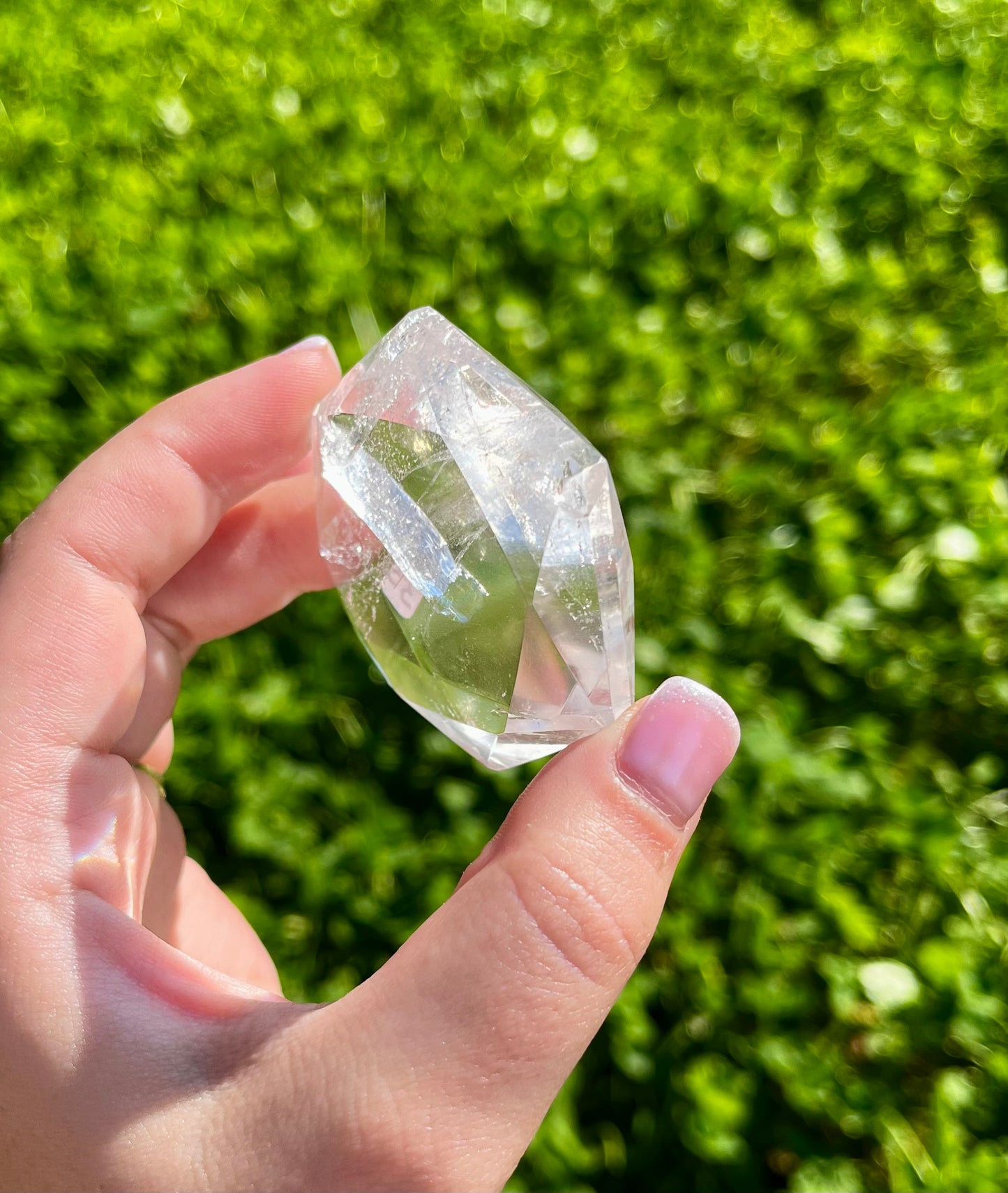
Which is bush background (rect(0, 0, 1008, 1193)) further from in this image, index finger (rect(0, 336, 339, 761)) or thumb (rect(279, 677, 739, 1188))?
thumb (rect(279, 677, 739, 1188))

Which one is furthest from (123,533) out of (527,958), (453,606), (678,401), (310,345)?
(678,401)

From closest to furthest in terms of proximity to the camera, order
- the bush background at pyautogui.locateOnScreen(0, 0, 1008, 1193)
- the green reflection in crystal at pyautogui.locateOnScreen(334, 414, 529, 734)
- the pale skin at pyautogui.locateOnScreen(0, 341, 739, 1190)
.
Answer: the pale skin at pyautogui.locateOnScreen(0, 341, 739, 1190)
the green reflection in crystal at pyautogui.locateOnScreen(334, 414, 529, 734)
the bush background at pyautogui.locateOnScreen(0, 0, 1008, 1193)

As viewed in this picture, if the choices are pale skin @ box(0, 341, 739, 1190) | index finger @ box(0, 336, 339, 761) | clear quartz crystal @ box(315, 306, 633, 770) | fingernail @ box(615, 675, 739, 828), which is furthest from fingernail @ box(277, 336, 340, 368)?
fingernail @ box(615, 675, 739, 828)

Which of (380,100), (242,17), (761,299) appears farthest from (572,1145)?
(242,17)

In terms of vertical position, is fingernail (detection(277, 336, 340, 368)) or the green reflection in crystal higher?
fingernail (detection(277, 336, 340, 368))

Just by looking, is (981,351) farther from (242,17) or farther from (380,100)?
(242,17)

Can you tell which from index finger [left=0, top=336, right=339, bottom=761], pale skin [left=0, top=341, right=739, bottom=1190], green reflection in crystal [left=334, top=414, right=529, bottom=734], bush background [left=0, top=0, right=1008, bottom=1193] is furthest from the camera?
bush background [left=0, top=0, right=1008, bottom=1193]

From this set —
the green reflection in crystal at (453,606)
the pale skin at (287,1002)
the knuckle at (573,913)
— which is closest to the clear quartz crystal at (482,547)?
the green reflection in crystal at (453,606)
